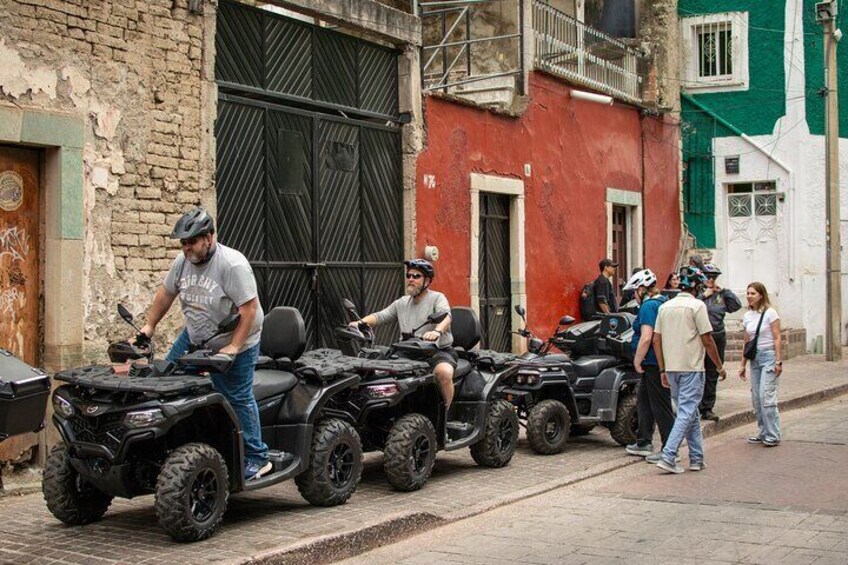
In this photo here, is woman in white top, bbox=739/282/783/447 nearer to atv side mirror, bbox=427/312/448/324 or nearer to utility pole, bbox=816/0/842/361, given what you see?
atv side mirror, bbox=427/312/448/324

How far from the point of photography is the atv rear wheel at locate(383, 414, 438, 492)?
29.0 ft

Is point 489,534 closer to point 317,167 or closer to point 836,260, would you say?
point 317,167

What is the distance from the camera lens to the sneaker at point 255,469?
24.7 ft

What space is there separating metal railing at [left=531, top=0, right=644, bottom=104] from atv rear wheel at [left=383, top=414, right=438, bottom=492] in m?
10.1

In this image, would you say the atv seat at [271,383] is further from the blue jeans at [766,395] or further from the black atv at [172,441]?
the blue jeans at [766,395]

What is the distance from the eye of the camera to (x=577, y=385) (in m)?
11.7

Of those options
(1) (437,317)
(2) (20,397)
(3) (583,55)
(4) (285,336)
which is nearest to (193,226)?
(4) (285,336)

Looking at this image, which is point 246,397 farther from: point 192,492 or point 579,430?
point 579,430

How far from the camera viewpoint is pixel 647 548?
725 cm

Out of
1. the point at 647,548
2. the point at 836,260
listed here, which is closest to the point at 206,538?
the point at 647,548

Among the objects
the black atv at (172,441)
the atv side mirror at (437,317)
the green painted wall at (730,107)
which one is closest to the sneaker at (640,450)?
the atv side mirror at (437,317)

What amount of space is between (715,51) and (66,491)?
19.4 metres

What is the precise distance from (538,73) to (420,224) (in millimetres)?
4352

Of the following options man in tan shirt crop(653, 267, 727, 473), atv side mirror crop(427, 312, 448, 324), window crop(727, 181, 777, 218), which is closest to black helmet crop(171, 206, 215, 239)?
atv side mirror crop(427, 312, 448, 324)
